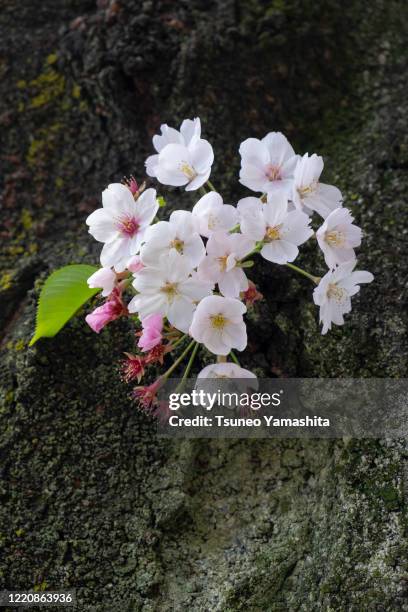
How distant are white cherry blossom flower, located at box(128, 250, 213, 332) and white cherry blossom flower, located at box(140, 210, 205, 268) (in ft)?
0.05

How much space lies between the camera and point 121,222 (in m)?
1.32

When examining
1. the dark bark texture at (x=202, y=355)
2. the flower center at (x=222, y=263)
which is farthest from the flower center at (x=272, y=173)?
the dark bark texture at (x=202, y=355)

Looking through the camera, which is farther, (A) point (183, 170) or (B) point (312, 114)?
(B) point (312, 114)

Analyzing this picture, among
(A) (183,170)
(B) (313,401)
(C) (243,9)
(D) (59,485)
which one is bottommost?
(D) (59,485)

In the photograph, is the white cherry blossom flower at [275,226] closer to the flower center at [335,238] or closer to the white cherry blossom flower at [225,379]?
the flower center at [335,238]

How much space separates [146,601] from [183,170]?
0.90 metres

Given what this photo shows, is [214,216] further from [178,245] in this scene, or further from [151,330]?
[151,330]

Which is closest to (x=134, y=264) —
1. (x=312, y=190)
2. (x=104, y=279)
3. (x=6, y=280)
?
(x=104, y=279)

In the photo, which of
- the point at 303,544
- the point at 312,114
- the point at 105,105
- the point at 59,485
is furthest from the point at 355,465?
the point at 105,105

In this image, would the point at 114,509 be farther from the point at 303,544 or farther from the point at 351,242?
the point at 351,242

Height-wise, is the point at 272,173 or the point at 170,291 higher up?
the point at 272,173

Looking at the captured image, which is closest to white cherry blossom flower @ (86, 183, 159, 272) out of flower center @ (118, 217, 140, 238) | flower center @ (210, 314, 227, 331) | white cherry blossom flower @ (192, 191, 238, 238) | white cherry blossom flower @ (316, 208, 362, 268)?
flower center @ (118, 217, 140, 238)

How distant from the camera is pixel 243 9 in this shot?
6.45 ft

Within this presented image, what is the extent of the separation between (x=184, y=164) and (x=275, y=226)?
0.81 feet
